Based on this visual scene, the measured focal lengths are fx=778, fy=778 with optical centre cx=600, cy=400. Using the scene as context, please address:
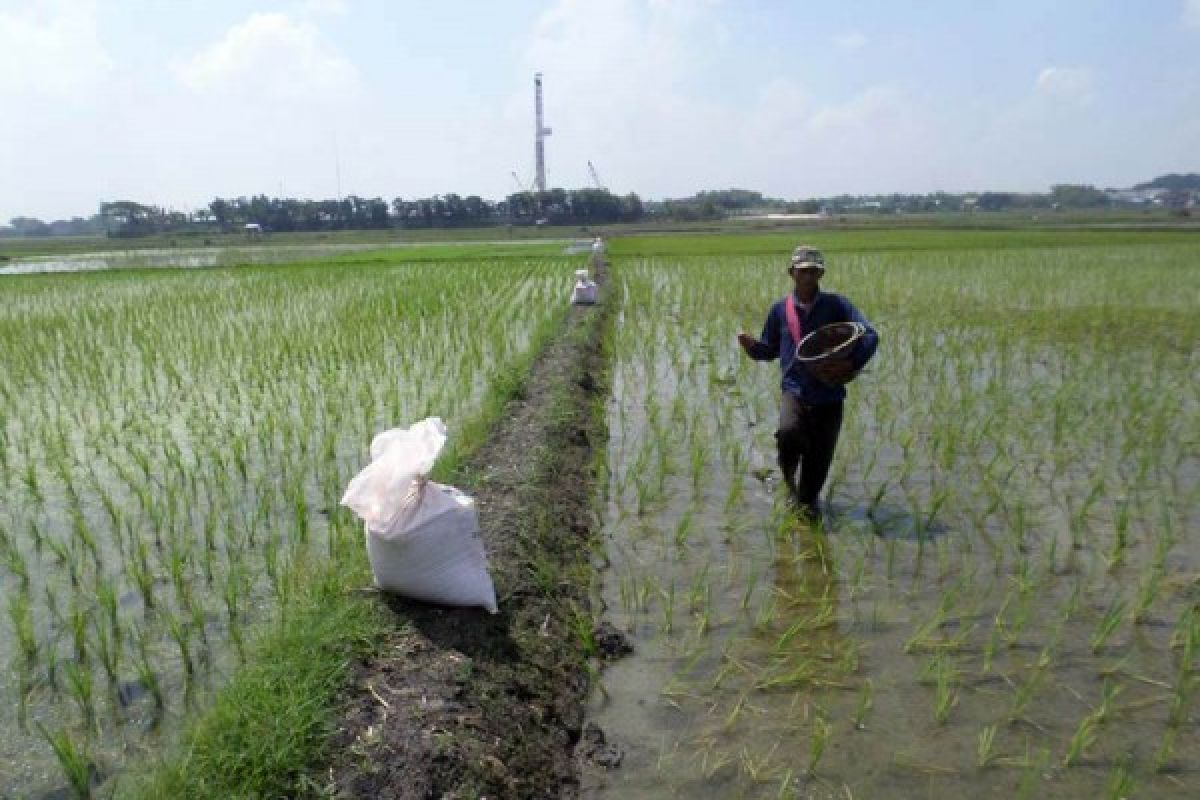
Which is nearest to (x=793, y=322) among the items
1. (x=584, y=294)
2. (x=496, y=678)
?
(x=496, y=678)

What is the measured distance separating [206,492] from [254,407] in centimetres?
157

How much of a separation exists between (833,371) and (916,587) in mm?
954

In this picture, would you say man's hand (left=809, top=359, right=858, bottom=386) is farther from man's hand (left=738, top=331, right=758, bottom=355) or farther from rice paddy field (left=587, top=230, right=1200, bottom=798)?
rice paddy field (left=587, top=230, right=1200, bottom=798)

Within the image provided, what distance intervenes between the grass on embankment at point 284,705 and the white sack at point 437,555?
0.13 m

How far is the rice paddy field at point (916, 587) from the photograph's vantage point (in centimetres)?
208

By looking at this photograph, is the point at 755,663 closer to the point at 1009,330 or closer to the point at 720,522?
the point at 720,522

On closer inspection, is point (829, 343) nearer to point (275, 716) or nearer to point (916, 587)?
point (916, 587)

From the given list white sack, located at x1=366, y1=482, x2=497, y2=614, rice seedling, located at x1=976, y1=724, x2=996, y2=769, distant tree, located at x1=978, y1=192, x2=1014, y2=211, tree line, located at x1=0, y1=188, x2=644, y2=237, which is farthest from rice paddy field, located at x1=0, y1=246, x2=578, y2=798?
distant tree, located at x1=978, y1=192, x2=1014, y2=211

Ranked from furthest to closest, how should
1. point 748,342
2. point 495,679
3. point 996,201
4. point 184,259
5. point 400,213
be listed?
point 996,201 → point 400,213 → point 184,259 → point 748,342 → point 495,679

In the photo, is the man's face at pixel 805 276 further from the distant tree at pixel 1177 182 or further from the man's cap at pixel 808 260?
the distant tree at pixel 1177 182

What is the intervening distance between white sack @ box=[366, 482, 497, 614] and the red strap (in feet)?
6.16

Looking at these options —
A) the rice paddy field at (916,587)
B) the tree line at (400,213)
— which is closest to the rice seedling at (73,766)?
the rice paddy field at (916,587)

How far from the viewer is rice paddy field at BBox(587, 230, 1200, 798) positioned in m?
2.08

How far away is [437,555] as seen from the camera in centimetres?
242
